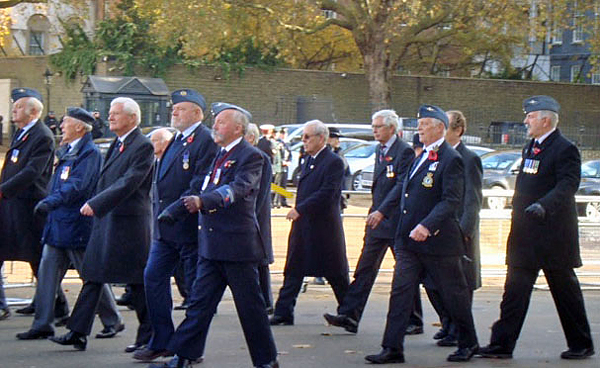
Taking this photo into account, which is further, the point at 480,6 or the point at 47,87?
the point at 47,87

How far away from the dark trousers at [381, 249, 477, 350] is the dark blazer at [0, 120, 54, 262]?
325 cm

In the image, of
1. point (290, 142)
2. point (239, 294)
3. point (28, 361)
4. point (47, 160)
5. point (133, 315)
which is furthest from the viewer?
point (290, 142)

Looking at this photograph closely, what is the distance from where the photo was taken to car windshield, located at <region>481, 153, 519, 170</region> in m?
28.2

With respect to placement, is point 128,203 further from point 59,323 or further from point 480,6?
point 480,6

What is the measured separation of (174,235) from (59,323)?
7.99ft

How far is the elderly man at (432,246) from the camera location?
8.25 metres

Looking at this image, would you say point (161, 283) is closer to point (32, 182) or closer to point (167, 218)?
point (167, 218)

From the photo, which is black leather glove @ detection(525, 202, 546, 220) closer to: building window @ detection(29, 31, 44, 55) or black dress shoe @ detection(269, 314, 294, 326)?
black dress shoe @ detection(269, 314, 294, 326)

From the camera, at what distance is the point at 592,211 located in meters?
13.8

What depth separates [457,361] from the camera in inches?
334

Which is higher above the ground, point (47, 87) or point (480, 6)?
point (480, 6)

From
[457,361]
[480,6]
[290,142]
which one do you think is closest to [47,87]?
[290,142]

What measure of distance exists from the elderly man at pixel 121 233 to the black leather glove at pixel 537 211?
289 centimetres

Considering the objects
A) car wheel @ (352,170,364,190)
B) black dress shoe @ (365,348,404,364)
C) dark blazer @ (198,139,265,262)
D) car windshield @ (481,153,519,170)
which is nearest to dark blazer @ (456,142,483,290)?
black dress shoe @ (365,348,404,364)
